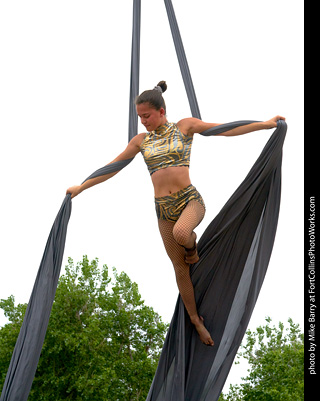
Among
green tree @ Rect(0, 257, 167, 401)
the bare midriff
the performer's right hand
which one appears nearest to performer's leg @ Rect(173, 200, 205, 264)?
the bare midriff

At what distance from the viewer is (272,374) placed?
17609mm

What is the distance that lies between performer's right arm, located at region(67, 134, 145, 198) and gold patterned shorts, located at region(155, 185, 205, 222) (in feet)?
1.90

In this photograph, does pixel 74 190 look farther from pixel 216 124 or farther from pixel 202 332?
pixel 202 332

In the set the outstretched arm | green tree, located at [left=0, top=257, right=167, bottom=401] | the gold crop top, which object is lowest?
the gold crop top

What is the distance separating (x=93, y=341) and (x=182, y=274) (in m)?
10.6

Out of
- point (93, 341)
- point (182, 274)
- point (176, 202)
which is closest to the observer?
point (176, 202)

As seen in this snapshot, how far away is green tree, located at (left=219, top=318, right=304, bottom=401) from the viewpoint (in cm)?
1677

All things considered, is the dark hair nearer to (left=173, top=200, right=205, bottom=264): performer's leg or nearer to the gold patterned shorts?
the gold patterned shorts

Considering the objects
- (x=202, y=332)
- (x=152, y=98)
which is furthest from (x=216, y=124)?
(x=202, y=332)

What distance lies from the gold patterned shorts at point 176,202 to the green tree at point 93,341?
1042 centimetres

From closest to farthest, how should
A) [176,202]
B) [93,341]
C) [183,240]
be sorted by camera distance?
[183,240], [176,202], [93,341]

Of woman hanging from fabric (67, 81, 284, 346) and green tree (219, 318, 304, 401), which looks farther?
green tree (219, 318, 304, 401)

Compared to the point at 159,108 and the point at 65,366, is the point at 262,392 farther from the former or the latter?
the point at 159,108

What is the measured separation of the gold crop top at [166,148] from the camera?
554cm
